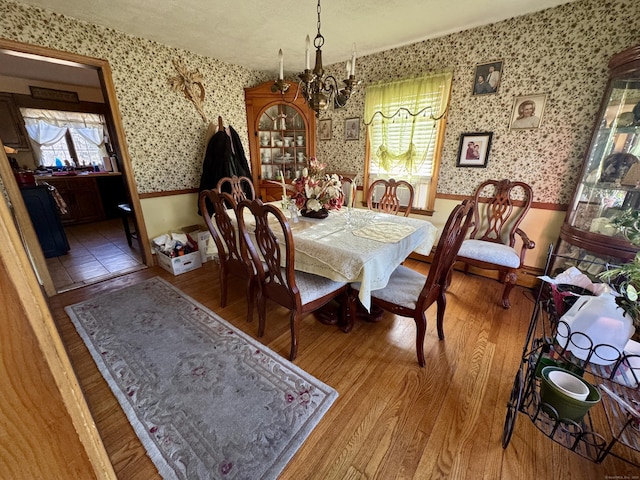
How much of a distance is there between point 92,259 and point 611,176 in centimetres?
524

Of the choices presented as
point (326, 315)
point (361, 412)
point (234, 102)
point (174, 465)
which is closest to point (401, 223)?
point (326, 315)

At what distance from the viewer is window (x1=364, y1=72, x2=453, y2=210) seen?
107 inches

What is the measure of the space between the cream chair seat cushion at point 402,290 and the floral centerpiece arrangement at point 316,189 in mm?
716

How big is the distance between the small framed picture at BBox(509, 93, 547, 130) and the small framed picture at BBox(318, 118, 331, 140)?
2.09 meters

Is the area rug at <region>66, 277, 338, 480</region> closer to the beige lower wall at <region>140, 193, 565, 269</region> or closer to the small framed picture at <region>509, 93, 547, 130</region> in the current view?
the beige lower wall at <region>140, 193, 565, 269</region>

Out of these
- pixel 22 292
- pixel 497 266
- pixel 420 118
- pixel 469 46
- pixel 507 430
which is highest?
pixel 469 46

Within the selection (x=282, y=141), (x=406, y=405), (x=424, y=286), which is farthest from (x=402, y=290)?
(x=282, y=141)

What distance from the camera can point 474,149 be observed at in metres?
2.63

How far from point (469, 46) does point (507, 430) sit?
3.05 meters

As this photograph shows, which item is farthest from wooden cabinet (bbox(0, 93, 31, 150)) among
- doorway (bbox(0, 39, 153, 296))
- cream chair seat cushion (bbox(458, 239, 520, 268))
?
cream chair seat cushion (bbox(458, 239, 520, 268))

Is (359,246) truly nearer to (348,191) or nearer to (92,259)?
(348,191)

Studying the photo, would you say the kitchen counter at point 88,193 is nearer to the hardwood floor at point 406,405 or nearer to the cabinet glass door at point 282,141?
the cabinet glass door at point 282,141

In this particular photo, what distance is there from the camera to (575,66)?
208cm

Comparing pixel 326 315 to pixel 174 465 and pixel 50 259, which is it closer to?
pixel 174 465
